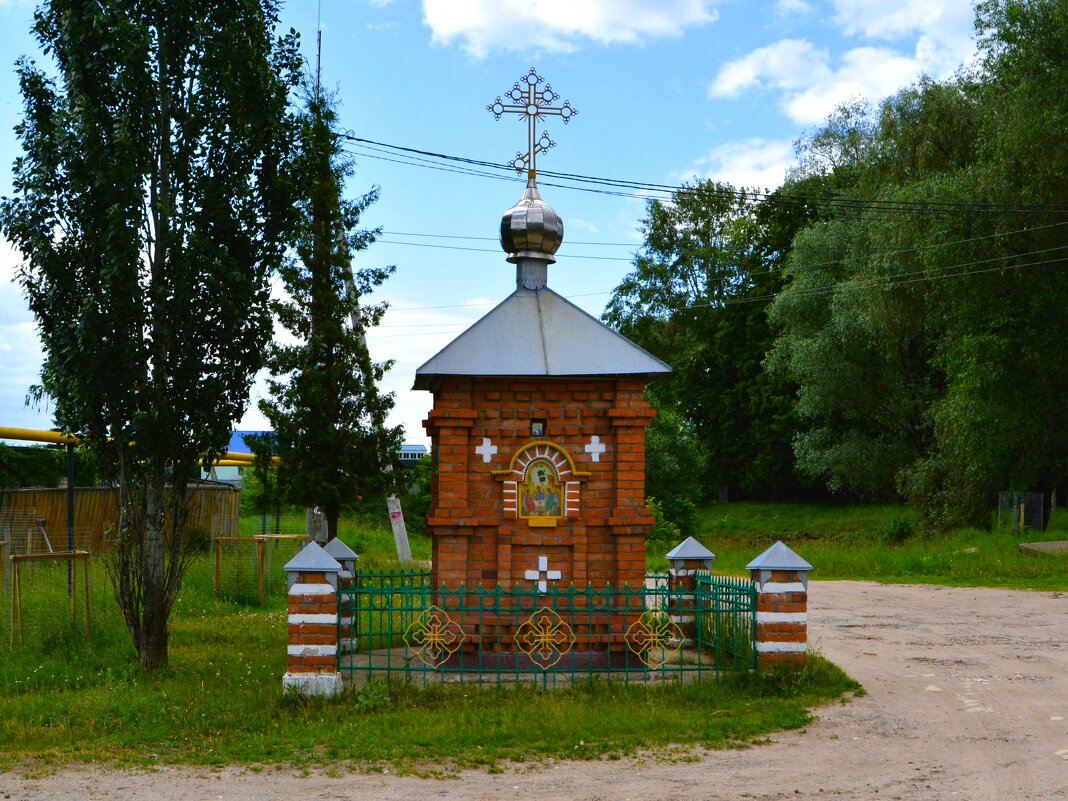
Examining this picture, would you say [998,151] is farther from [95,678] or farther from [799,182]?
[95,678]

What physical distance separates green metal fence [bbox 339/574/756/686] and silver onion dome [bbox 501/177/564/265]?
343 cm

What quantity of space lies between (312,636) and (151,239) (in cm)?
425

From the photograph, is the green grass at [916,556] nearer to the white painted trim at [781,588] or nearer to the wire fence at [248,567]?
the wire fence at [248,567]

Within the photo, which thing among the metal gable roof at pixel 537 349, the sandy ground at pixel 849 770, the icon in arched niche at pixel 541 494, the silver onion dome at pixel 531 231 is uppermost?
the silver onion dome at pixel 531 231

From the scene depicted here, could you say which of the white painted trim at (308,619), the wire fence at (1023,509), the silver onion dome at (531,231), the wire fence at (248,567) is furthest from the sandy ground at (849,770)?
the wire fence at (1023,509)

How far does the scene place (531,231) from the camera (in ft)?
37.1

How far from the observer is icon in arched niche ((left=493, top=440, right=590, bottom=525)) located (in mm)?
10398

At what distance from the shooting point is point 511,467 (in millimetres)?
10406

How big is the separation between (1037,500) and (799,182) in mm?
16729

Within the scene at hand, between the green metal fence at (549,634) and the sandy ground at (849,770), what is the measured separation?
137 centimetres

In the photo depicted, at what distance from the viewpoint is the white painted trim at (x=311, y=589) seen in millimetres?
9070

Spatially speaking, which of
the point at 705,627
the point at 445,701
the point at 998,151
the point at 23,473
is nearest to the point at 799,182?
the point at 998,151

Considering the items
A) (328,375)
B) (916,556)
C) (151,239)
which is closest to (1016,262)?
(916,556)

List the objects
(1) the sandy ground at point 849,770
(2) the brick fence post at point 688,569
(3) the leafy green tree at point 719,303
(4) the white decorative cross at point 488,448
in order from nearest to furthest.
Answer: (1) the sandy ground at point 849,770 < (4) the white decorative cross at point 488,448 < (2) the brick fence post at point 688,569 < (3) the leafy green tree at point 719,303
